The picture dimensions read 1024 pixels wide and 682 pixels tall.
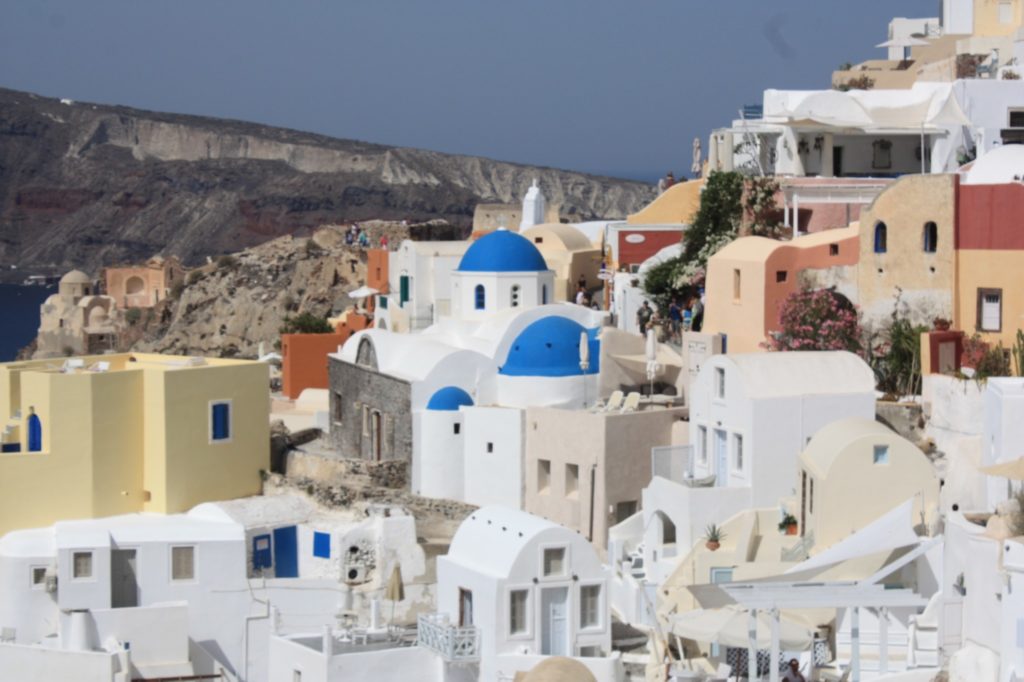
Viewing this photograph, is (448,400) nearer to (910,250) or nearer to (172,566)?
(172,566)

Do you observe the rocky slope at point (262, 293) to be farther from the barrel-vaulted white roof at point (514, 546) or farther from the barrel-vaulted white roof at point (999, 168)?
the barrel-vaulted white roof at point (514, 546)

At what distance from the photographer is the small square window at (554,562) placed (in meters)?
25.9

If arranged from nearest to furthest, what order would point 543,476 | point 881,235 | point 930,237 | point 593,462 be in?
point 930,237 → point 593,462 → point 881,235 → point 543,476

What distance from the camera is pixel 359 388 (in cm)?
3528

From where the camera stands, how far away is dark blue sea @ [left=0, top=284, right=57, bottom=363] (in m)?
120

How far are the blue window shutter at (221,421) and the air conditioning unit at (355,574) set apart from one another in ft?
12.1

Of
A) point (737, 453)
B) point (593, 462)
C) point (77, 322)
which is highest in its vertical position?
point (77, 322)

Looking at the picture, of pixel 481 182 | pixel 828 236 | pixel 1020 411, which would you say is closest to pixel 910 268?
pixel 828 236

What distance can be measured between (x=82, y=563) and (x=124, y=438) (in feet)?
11.8

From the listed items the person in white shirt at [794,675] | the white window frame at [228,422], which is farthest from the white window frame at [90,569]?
the person in white shirt at [794,675]

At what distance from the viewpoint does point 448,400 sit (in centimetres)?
3300

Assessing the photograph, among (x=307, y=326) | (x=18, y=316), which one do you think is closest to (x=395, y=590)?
(x=307, y=326)

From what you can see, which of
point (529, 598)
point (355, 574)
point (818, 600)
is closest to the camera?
point (818, 600)

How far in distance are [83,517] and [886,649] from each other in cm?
1412
